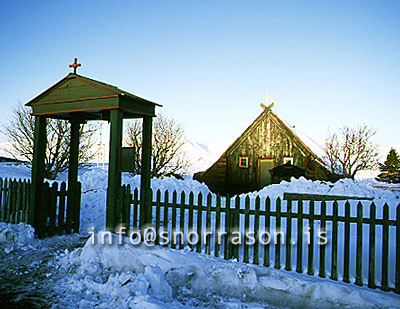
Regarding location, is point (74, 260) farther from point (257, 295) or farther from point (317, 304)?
point (317, 304)

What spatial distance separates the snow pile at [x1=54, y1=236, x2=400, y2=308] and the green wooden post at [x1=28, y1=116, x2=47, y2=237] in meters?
2.78

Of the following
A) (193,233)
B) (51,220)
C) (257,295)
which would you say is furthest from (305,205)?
(51,220)

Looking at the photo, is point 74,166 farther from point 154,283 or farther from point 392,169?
point 392,169

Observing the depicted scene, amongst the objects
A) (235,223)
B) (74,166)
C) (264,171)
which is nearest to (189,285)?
(235,223)

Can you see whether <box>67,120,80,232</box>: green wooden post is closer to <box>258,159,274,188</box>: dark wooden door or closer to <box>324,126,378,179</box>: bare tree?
<box>258,159,274,188</box>: dark wooden door

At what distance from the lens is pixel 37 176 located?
798cm

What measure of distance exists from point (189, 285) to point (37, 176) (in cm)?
521

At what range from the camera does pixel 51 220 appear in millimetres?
7832

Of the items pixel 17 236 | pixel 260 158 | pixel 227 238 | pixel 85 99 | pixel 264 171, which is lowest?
pixel 17 236

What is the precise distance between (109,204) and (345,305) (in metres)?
4.72

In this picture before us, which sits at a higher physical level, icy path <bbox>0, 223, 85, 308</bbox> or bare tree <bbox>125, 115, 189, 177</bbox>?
bare tree <bbox>125, 115, 189, 177</bbox>

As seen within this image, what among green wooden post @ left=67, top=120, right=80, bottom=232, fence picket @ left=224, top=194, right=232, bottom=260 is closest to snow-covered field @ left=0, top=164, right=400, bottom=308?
fence picket @ left=224, top=194, right=232, bottom=260

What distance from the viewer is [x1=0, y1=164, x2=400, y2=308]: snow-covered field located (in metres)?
4.23

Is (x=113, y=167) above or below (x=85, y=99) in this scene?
below
